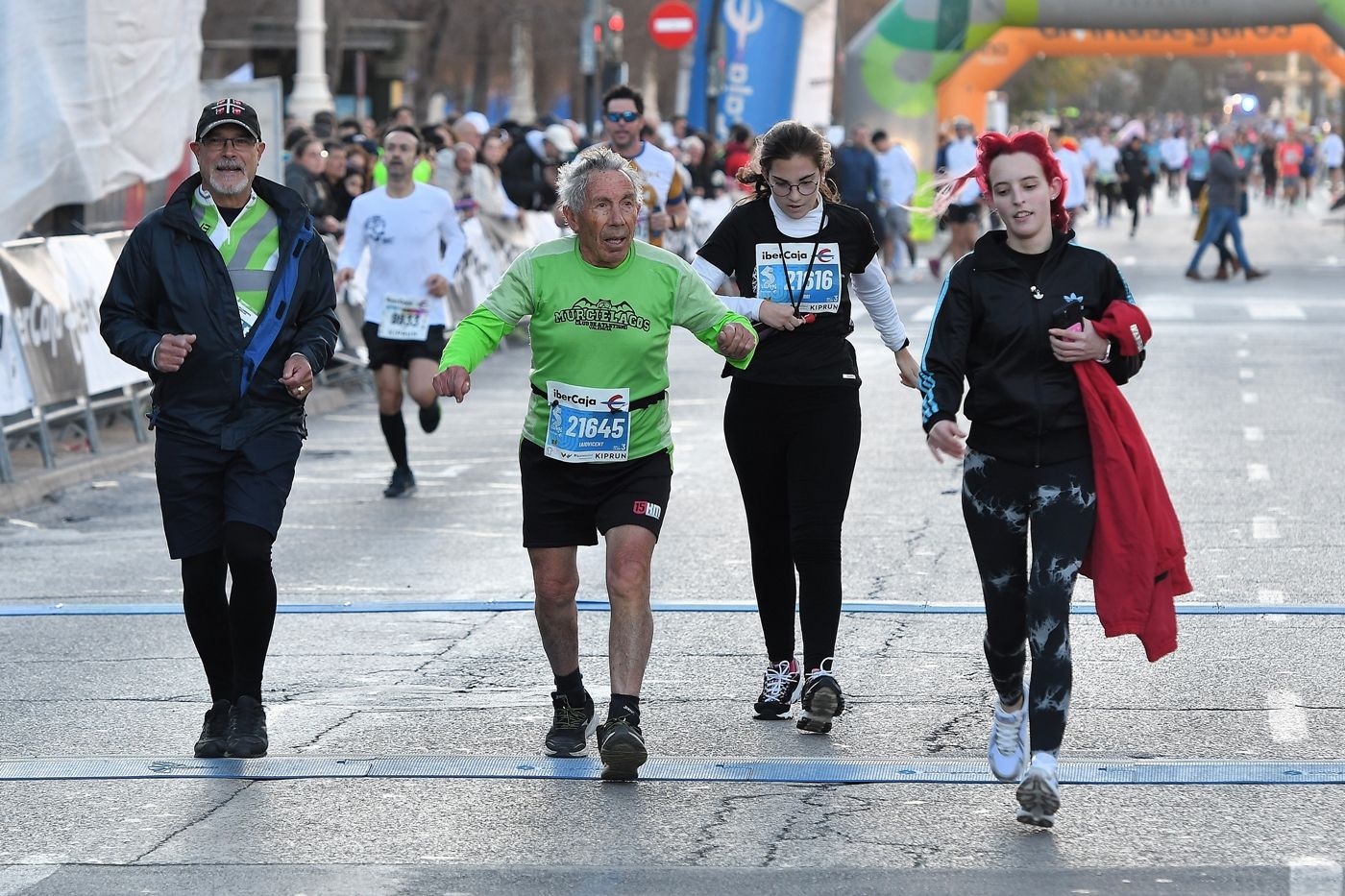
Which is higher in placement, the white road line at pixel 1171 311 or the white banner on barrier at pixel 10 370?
the white banner on barrier at pixel 10 370

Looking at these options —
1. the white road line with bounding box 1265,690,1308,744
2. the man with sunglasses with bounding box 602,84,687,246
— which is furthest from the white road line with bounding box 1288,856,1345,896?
the man with sunglasses with bounding box 602,84,687,246

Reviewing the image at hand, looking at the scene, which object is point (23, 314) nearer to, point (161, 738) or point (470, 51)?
point (161, 738)

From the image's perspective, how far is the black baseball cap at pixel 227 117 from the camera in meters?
6.68

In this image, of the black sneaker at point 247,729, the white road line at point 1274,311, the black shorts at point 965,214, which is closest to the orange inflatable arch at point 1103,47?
the black shorts at point 965,214

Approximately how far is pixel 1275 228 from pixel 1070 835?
1592 inches

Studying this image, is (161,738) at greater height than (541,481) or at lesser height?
lesser

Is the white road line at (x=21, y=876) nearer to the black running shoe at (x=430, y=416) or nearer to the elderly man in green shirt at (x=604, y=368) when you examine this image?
the elderly man in green shirt at (x=604, y=368)

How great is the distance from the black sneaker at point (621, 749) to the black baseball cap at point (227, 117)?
1986mm

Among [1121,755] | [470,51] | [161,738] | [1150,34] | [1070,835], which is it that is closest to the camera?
[1070,835]

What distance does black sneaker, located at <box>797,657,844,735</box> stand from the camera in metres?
6.84

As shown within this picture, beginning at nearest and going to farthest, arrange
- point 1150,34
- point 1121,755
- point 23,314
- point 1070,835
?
point 1070,835 → point 1121,755 → point 23,314 → point 1150,34

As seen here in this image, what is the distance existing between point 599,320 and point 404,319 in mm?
6058

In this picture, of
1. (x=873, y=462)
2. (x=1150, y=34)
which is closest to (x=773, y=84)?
(x=1150, y=34)

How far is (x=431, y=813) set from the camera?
19.7 feet
